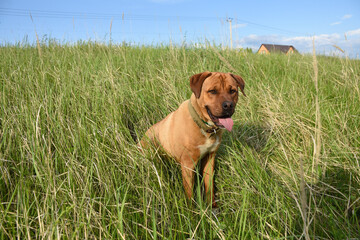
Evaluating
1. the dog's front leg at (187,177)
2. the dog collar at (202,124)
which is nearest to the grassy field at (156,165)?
the dog's front leg at (187,177)

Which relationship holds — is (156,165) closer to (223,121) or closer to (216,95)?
(223,121)

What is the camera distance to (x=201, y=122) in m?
2.29

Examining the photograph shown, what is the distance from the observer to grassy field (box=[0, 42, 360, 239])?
4.73 feet

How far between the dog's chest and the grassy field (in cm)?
22

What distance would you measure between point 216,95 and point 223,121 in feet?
0.91

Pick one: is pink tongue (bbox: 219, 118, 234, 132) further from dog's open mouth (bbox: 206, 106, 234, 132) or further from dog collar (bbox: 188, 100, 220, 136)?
dog collar (bbox: 188, 100, 220, 136)

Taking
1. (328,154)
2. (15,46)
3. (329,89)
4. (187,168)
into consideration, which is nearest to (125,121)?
(187,168)

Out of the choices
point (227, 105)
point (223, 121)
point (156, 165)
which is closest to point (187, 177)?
point (156, 165)

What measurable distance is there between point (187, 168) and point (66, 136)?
117 cm

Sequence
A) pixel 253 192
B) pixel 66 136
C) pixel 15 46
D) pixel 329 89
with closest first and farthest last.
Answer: pixel 253 192
pixel 66 136
pixel 329 89
pixel 15 46

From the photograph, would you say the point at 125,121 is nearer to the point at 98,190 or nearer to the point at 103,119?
the point at 103,119

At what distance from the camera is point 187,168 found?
2277 mm

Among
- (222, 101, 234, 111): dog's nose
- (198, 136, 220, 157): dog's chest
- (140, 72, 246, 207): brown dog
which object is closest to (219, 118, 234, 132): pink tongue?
(140, 72, 246, 207): brown dog

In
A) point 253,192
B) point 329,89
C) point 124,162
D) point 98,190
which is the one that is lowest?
point 253,192
